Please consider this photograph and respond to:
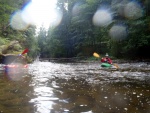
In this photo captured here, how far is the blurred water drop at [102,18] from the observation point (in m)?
32.3

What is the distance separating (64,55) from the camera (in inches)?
1921

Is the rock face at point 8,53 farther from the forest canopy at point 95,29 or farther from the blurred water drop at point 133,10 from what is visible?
the blurred water drop at point 133,10

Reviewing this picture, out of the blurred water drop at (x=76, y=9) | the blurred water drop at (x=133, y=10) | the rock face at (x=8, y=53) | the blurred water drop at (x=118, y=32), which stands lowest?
the rock face at (x=8, y=53)

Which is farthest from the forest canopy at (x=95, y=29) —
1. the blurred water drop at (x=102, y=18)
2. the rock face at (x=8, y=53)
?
the rock face at (x=8, y=53)

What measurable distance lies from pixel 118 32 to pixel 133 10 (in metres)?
3.86

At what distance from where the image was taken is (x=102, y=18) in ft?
112

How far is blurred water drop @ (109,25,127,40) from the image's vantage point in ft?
88.0

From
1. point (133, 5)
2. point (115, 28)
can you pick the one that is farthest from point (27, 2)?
point (133, 5)

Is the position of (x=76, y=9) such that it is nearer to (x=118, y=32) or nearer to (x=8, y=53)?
(x=118, y=32)

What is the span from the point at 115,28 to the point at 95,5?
32.0ft

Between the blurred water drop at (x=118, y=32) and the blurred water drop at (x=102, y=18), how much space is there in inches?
158

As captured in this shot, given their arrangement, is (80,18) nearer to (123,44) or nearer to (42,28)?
(123,44)

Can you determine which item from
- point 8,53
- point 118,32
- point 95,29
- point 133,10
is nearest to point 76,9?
point 95,29

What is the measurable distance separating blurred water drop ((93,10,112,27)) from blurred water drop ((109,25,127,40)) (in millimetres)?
4010
